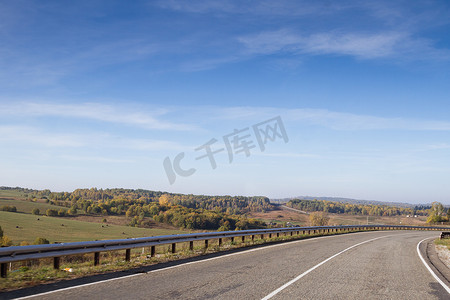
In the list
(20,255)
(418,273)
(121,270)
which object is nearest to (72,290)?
(20,255)

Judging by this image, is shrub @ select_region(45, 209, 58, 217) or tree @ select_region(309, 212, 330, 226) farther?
shrub @ select_region(45, 209, 58, 217)

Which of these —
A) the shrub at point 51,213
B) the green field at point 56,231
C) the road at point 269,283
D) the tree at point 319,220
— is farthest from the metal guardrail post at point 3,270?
the shrub at point 51,213

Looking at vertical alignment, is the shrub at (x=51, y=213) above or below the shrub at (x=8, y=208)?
below

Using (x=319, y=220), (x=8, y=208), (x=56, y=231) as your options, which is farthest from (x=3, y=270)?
(x=8, y=208)

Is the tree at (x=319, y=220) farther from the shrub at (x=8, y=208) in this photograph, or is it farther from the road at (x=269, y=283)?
the shrub at (x=8, y=208)

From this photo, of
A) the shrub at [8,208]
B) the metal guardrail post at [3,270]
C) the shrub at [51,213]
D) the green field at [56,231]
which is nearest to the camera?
the metal guardrail post at [3,270]

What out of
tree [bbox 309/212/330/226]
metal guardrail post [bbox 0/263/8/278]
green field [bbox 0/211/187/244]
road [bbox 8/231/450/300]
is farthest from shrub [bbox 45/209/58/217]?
metal guardrail post [bbox 0/263/8/278]

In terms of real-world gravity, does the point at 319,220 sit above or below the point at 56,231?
above

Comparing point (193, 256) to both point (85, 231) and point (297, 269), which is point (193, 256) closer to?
point (297, 269)

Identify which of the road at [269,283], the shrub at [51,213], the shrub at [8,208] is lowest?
the shrub at [51,213]

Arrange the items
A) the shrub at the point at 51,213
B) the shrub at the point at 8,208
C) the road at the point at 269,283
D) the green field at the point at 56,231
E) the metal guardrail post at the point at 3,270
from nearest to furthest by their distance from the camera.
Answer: the road at the point at 269,283
the metal guardrail post at the point at 3,270
the green field at the point at 56,231
the shrub at the point at 8,208
the shrub at the point at 51,213

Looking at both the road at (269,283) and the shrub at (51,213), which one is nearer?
the road at (269,283)

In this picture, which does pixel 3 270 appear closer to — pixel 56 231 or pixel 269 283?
pixel 269 283

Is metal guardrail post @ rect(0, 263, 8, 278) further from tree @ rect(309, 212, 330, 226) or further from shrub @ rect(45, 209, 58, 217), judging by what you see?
shrub @ rect(45, 209, 58, 217)
